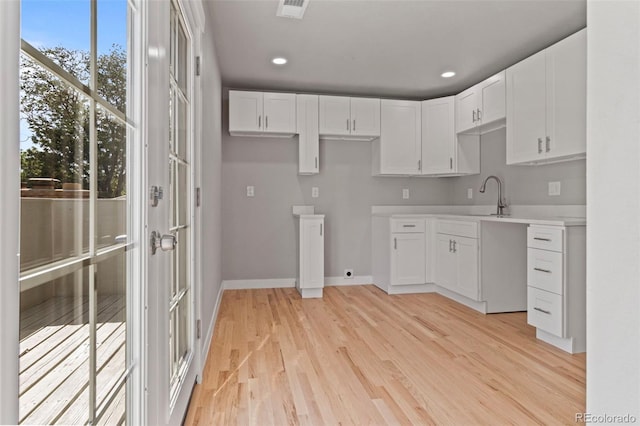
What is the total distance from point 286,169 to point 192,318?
2.66 meters

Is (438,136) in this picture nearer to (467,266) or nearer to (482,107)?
(482,107)

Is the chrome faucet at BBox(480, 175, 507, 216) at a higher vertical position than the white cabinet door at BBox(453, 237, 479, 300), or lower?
higher

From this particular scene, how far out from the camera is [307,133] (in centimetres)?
410

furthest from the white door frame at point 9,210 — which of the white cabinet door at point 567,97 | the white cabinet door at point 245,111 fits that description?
the white cabinet door at point 245,111

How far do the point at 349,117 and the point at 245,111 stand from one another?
1158 mm

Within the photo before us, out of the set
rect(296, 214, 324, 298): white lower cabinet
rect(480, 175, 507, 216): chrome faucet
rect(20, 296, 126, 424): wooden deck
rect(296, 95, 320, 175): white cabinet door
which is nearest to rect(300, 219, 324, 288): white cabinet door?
rect(296, 214, 324, 298): white lower cabinet

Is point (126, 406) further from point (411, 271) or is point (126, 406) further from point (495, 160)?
point (495, 160)

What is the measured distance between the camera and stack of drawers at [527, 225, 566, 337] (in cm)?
242

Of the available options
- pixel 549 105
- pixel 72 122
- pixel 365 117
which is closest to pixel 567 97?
pixel 549 105

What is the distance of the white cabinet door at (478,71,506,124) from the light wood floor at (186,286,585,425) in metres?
1.84

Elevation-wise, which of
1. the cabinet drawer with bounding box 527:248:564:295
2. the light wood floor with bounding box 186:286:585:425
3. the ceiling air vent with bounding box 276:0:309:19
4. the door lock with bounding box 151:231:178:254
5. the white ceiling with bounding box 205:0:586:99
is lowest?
the light wood floor with bounding box 186:286:585:425

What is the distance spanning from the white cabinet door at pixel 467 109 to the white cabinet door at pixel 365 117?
882 mm

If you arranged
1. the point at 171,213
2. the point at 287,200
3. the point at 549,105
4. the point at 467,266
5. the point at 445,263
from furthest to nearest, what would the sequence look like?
1. the point at 287,200
2. the point at 445,263
3. the point at 467,266
4. the point at 549,105
5. the point at 171,213

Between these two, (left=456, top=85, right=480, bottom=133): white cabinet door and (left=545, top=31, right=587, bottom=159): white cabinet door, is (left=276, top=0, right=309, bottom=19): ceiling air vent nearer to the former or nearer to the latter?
(left=545, top=31, right=587, bottom=159): white cabinet door
